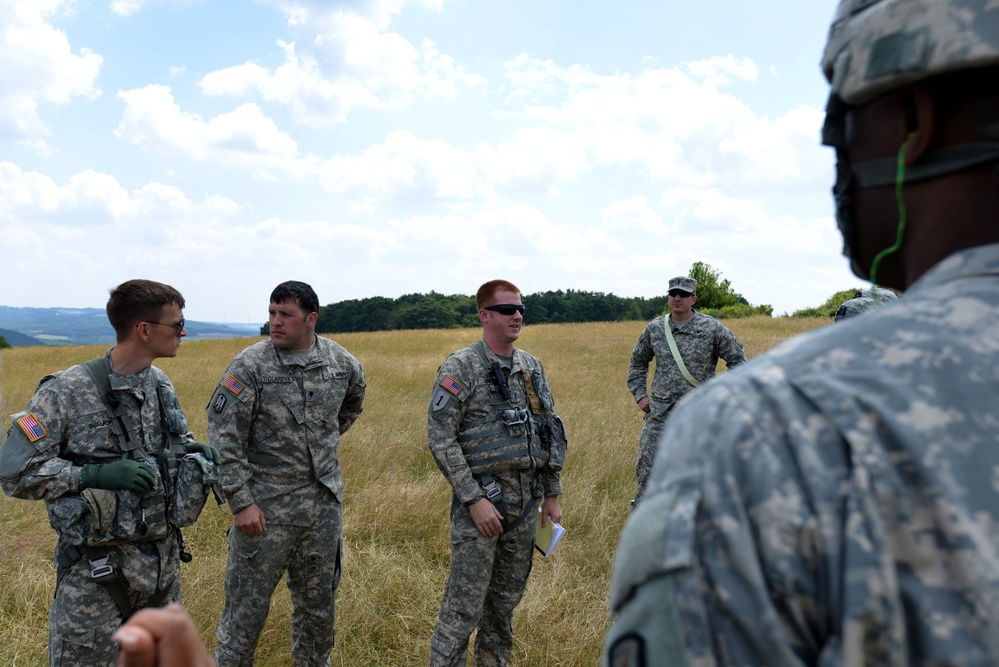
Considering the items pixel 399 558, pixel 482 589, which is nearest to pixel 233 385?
pixel 482 589

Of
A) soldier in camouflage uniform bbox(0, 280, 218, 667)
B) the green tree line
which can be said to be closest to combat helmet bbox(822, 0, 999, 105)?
soldier in camouflage uniform bbox(0, 280, 218, 667)

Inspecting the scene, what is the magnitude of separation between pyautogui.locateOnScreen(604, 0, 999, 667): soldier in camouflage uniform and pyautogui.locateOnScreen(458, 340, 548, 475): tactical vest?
309 cm

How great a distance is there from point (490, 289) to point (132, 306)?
1.80 meters

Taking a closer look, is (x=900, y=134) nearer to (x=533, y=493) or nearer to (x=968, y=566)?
(x=968, y=566)

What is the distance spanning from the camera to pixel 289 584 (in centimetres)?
413

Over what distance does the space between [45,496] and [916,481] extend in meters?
3.44

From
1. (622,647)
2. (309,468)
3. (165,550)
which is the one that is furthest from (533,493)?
(622,647)

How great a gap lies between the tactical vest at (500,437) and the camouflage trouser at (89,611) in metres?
1.60

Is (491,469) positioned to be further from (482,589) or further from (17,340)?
(17,340)

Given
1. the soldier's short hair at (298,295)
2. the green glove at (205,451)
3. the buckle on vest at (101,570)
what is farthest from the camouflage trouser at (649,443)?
the buckle on vest at (101,570)

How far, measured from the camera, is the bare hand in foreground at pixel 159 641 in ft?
3.21

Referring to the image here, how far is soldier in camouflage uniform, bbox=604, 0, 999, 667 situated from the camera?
730mm

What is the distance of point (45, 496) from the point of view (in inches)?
126

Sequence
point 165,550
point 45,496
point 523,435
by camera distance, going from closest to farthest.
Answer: point 45,496 → point 165,550 → point 523,435
